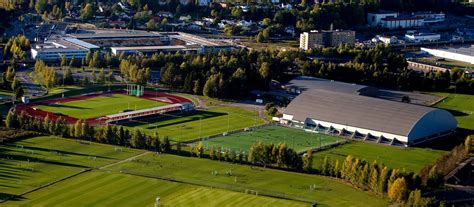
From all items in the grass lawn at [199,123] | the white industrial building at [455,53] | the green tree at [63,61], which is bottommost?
the grass lawn at [199,123]

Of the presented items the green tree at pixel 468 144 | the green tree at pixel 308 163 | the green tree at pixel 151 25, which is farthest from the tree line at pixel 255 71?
the green tree at pixel 151 25

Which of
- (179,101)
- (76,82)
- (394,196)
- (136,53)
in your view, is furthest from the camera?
(136,53)

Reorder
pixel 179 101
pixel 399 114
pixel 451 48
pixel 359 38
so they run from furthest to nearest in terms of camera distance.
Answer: pixel 359 38 → pixel 451 48 → pixel 179 101 → pixel 399 114

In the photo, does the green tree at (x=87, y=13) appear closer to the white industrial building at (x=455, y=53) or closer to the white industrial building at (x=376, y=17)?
the white industrial building at (x=376, y=17)

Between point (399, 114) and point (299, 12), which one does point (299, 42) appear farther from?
point (399, 114)

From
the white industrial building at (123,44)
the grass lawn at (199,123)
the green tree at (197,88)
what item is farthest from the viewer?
the white industrial building at (123,44)

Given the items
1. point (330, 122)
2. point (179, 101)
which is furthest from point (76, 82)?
point (330, 122)

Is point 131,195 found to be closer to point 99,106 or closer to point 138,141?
point 138,141

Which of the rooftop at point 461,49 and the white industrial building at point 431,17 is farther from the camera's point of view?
the white industrial building at point 431,17
